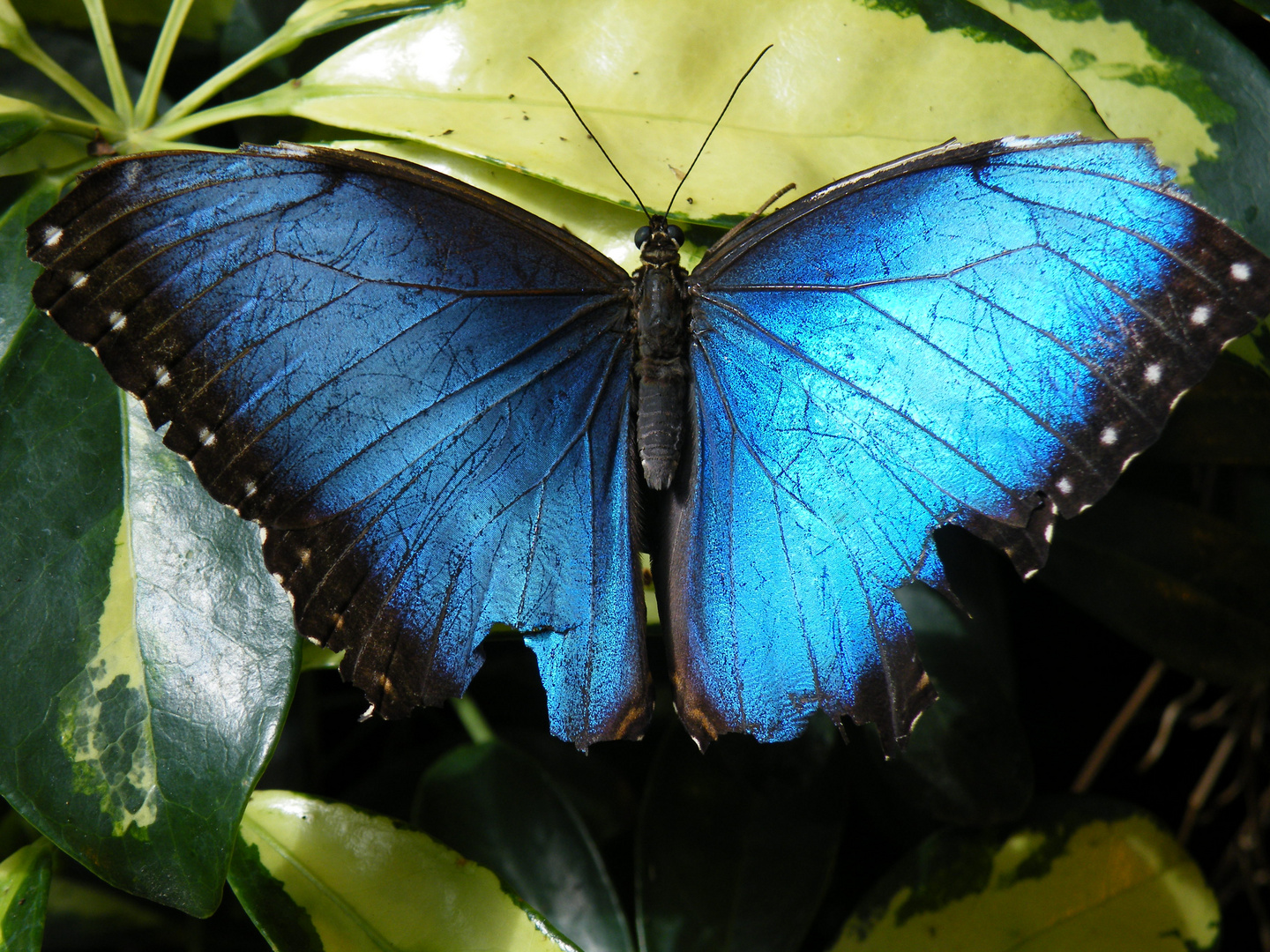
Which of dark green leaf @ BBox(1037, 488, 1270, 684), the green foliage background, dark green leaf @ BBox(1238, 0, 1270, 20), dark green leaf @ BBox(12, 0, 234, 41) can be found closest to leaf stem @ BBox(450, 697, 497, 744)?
the green foliage background

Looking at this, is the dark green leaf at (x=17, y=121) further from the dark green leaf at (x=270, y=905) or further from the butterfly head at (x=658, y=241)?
the dark green leaf at (x=270, y=905)

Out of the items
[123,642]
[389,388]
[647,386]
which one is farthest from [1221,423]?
[123,642]

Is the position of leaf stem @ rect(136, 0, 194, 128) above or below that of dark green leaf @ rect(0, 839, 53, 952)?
above

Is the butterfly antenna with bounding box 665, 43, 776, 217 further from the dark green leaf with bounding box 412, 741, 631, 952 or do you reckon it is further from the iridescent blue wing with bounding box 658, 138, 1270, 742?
the dark green leaf with bounding box 412, 741, 631, 952

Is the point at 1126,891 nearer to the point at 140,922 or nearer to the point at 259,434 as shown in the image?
the point at 259,434

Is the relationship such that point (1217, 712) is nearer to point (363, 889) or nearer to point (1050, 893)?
point (1050, 893)

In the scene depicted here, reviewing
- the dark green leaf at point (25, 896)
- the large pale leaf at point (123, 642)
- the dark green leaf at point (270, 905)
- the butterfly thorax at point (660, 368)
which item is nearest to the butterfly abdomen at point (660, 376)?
the butterfly thorax at point (660, 368)

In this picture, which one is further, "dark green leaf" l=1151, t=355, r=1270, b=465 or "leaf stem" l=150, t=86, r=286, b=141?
"dark green leaf" l=1151, t=355, r=1270, b=465

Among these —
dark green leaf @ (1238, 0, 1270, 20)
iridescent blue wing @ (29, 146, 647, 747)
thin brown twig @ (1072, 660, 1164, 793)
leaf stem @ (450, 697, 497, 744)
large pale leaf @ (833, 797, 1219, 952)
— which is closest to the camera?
iridescent blue wing @ (29, 146, 647, 747)
